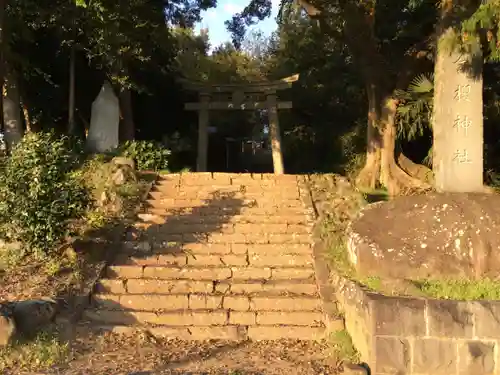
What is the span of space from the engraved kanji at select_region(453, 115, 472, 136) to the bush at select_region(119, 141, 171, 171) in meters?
8.06

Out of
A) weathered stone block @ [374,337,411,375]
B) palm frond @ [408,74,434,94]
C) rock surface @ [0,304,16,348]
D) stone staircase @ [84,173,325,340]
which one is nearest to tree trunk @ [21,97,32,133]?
stone staircase @ [84,173,325,340]

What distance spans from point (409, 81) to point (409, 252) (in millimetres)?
7870

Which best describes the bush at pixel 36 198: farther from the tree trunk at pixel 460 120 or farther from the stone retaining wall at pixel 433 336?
the tree trunk at pixel 460 120

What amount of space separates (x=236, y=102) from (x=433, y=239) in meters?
11.4

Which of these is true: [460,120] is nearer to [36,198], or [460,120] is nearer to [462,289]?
[462,289]

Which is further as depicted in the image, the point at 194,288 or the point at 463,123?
the point at 194,288

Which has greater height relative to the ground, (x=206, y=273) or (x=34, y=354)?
(x=206, y=273)

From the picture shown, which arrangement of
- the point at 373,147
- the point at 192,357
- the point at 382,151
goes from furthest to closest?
the point at 373,147 < the point at 382,151 < the point at 192,357

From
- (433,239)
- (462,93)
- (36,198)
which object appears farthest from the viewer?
(36,198)

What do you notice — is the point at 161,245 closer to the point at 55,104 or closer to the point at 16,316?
the point at 16,316

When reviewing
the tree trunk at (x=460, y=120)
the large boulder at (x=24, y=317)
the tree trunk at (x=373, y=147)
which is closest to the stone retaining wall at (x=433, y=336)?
the tree trunk at (x=460, y=120)

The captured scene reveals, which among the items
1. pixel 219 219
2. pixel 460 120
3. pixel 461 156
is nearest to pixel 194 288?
pixel 219 219

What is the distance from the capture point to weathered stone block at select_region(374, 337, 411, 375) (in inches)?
195

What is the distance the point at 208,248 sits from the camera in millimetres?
8195
